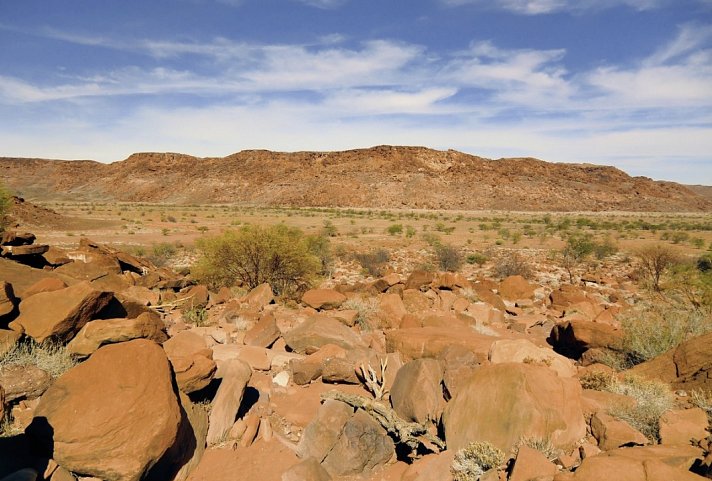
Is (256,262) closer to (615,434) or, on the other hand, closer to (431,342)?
(431,342)

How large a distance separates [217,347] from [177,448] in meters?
3.07

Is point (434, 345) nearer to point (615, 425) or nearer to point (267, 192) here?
point (615, 425)

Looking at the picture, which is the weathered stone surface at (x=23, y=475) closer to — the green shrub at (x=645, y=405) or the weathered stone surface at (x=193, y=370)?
→ the weathered stone surface at (x=193, y=370)

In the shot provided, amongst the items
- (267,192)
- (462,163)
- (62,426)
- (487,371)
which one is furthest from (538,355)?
(462,163)

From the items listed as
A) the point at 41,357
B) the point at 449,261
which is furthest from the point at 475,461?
the point at 449,261

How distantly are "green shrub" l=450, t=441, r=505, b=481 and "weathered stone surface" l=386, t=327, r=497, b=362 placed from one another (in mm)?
2215

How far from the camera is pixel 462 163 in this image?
4013 inches

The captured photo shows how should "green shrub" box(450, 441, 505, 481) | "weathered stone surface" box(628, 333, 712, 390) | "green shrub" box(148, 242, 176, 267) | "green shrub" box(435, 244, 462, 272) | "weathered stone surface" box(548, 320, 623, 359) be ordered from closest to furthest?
"green shrub" box(450, 441, 505, 481) < "weathered stone surface" box(628, 333, 712, 390) < "weathered stone surface" box(548, 320, 623, 359) < "green shrub" box(148, 242, 176, 267) < "green shrub" box(435, 244, 462, 272)

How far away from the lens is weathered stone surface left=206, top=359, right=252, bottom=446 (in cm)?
541

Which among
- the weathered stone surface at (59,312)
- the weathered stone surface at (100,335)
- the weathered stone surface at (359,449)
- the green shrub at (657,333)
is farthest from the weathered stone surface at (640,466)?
the weathered stone surface at (59,312)

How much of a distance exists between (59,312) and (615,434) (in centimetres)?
709

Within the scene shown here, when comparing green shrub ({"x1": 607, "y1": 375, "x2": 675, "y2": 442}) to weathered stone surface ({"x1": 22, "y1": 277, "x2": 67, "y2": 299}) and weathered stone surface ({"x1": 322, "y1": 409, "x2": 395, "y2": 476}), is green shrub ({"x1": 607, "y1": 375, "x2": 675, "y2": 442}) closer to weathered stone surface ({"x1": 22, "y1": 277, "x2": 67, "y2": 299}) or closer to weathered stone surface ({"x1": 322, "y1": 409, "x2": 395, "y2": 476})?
weathered stone surface ({"x1": 322, "y1": 409, "x2": 395, "y2": 476})

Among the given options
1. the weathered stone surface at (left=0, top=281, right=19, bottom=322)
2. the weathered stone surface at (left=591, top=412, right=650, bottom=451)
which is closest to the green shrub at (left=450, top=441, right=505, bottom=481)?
the weathered stone surface at (left=591, top=412, right=650, bottom=451)

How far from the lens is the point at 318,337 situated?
790 centimetres
